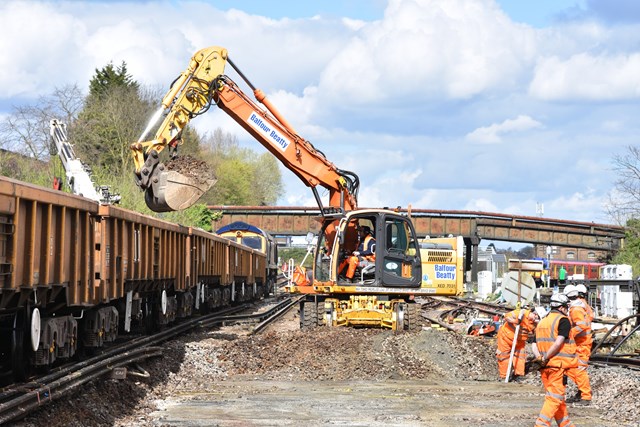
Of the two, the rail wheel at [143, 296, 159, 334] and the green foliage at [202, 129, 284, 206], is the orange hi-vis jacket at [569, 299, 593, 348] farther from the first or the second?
the green foliage at [202, 129, 284, 206]

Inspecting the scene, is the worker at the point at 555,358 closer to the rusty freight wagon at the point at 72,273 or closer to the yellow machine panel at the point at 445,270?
the rusty freight wagon at the point at 72,273

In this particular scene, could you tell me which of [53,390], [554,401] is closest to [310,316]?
[53,390]

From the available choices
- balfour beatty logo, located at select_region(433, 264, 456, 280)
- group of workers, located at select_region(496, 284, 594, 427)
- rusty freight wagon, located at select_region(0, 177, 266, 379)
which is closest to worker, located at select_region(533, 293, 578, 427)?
group of workers, located at select_region(496, 284, 594, 427)

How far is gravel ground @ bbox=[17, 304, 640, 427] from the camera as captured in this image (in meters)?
12.7

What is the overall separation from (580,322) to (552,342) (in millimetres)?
3369

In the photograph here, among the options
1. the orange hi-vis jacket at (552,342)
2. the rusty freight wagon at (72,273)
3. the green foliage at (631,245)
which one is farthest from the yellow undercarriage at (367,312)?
the green foliage at (631,245)

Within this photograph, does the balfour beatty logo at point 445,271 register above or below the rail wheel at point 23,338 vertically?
above

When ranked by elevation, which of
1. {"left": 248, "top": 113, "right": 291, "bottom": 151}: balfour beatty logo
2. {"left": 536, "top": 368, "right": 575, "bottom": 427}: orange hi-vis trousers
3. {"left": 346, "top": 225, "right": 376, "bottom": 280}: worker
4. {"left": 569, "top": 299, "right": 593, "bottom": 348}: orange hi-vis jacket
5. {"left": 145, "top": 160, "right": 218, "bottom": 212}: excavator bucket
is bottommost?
{"left": 536, "top": 368, "right": 575, "bottom": 427}: orange hi-vis trousers

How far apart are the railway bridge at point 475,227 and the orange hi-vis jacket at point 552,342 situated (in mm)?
64515

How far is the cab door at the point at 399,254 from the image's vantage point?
2278 cm

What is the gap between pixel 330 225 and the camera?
23547 millimetres

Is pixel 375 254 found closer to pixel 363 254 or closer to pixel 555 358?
pixel 363 254

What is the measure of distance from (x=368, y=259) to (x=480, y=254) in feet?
197

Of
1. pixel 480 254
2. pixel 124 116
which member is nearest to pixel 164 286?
pixel 124 116
